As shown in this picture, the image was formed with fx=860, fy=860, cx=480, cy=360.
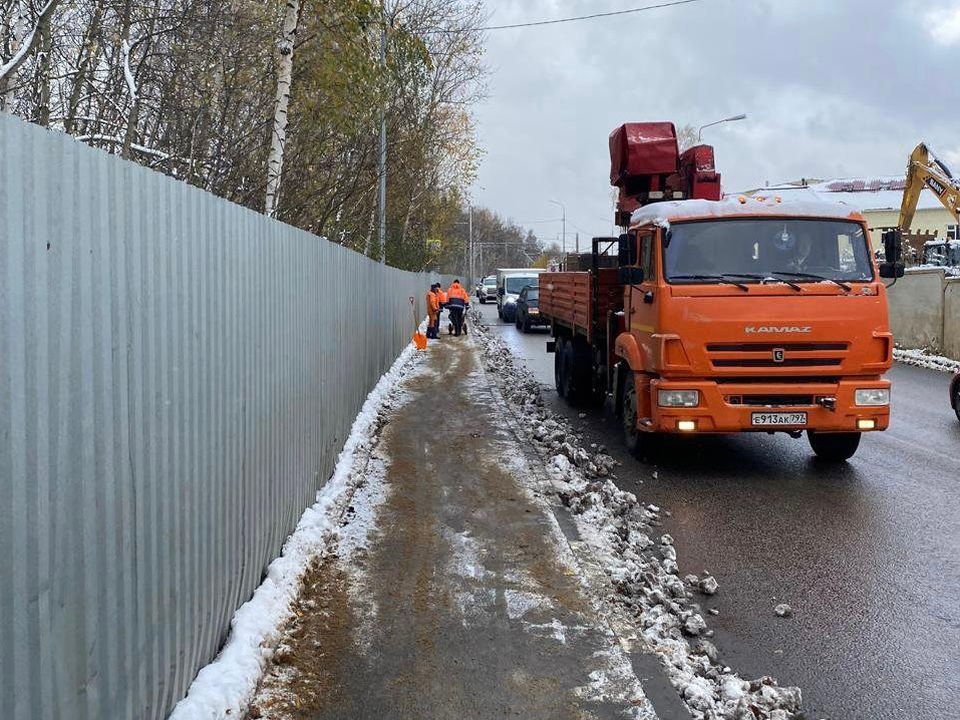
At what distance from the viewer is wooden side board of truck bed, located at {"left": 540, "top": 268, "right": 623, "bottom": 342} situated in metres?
10.6

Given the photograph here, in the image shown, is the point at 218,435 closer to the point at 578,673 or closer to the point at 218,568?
the point at 218,568

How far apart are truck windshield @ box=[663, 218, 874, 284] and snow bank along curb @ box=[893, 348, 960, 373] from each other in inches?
429

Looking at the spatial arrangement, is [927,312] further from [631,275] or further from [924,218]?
[924,218]

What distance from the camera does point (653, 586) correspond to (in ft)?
16.3

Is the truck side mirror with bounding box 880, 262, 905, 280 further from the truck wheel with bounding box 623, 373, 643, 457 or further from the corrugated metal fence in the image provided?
the corrugated metal fence

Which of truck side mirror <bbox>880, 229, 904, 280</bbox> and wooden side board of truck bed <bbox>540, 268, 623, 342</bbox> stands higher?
truck side mirror <bbox>880, 229, 904, 280</bbox>

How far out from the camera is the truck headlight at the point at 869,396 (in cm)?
767

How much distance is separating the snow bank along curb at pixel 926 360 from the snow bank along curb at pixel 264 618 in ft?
48.0

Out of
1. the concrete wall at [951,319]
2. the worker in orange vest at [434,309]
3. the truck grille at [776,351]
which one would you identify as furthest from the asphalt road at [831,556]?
the worker in orange vest at [434,309]

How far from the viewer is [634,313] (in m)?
8.72

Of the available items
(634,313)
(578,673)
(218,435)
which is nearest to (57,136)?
(218,435)

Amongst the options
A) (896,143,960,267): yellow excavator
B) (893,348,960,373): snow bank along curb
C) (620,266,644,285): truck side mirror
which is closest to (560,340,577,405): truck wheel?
(620,266,644,285): truck side mirror

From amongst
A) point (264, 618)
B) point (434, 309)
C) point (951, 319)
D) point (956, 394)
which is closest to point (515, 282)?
point (434, 309)

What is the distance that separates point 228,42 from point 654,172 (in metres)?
6.14
